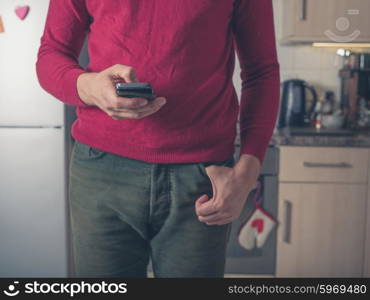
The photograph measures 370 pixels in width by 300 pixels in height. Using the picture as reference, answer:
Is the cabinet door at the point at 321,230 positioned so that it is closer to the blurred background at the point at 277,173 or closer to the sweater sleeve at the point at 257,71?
the blurred background at the point at 277,173

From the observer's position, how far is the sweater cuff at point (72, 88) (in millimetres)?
772

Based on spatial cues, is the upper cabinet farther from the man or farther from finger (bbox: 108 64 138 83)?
finger (bbox: 108 64 138 83)

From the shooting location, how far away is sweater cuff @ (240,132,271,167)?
2.80 ft

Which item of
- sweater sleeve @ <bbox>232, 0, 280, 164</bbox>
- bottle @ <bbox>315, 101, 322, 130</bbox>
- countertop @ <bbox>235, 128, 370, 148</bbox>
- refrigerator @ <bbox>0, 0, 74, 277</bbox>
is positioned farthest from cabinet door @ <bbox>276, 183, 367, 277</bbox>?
sweater sleeve @ <bbox>232, 0, 280, 164</bbox>

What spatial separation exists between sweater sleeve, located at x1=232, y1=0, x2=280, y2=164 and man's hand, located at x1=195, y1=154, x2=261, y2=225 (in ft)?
0.19

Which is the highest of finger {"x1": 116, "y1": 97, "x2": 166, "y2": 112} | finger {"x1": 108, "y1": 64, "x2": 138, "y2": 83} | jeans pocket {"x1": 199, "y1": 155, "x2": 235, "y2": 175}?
finger {"x1": 108, "y1": 64, "x2": 138, "y2": 83}

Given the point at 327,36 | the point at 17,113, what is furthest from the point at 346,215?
the point at 17,113

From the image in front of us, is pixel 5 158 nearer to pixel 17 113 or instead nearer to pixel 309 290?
pixel 17 113

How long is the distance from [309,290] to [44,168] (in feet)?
4.14

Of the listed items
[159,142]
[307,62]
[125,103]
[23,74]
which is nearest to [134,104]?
[125,103]

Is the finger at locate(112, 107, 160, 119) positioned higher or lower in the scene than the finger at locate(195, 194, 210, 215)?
higher

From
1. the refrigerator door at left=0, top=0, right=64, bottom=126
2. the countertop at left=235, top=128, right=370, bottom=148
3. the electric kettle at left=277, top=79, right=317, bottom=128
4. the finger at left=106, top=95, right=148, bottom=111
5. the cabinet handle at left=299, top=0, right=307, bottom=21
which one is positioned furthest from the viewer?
the electric kettle at left=277, top=79, right=317, bottom=128

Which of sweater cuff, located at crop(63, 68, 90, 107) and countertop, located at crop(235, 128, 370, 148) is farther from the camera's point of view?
countertop, located at crop(235, 128, 370, 148)

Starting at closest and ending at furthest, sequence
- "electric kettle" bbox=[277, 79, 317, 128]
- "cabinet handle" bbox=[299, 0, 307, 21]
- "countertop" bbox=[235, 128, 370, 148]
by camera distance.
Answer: "countertop" bbox=[235, 128, 370, 148], "cabinet handle" bbox=[299, 0, 307, 21], "electric kettle" bbox=[277, 79, 317, 128]
